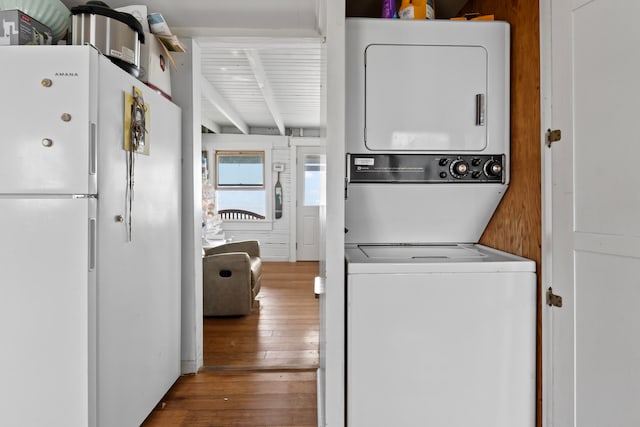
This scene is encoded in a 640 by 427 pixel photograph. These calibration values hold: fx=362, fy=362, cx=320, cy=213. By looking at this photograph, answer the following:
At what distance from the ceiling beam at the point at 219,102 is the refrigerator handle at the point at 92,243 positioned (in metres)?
2.99

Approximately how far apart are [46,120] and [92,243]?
474mm

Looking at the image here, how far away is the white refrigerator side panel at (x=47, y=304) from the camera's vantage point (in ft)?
4.35

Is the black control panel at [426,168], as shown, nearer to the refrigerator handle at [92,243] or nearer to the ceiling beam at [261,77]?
the refrigerator handle at [92,243]

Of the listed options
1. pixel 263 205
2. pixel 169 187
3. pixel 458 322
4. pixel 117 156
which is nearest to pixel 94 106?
pixel 117 156

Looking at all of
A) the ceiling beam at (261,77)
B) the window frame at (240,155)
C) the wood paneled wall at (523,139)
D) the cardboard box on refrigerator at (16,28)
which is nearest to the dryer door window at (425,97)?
the wood paneled wall at (523,139)

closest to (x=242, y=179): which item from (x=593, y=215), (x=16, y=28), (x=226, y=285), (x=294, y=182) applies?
(x=294, y=182)

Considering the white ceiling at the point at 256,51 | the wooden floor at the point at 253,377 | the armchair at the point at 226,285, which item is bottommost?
the wooden floor at the point at 253,377

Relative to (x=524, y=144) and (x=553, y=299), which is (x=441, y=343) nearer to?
(x=553, y=299)

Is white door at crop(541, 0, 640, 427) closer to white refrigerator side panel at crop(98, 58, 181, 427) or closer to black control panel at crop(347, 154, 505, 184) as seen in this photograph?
black control panel at crop(347, 154, 505, 184)

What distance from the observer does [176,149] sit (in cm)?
217

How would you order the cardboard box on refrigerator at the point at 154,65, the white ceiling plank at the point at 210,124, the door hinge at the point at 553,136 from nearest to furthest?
the door hinge at the point at 553,136, the cardboard box on refrigerator at the point at 154,65, the white ceiling plank at the point at 210,124

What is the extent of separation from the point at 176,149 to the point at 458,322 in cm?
180

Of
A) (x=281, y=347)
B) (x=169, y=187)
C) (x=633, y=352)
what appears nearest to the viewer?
(x=633, y=352)

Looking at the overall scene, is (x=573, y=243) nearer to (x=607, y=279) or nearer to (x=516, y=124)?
(x=607, y=279)
